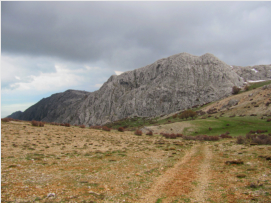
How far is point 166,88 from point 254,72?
97.3 meters

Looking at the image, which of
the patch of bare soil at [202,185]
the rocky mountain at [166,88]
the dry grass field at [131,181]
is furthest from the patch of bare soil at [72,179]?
the rocky mountain at [166,88]

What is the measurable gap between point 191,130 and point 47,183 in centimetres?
4574

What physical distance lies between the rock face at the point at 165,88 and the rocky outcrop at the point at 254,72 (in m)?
24.2

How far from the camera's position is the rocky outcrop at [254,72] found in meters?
→ 158

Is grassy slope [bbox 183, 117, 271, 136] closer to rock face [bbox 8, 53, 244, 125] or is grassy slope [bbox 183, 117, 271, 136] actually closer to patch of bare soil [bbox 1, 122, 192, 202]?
patch of bare soil [bbox 1, 122, 192, 202]

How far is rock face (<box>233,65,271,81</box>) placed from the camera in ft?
520

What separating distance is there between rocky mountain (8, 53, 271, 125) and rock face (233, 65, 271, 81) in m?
1.67

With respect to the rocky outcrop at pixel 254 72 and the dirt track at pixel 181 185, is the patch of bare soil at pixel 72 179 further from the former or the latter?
the rocky outcrop at pixel 254 72

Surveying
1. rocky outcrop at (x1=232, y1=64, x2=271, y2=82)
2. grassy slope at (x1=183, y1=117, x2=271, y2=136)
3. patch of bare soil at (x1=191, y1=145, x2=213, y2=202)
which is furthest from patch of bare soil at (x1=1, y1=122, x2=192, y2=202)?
rocky outcrop at (x1=232, y1=64, x2=271, y2=82)

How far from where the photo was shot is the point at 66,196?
916cm

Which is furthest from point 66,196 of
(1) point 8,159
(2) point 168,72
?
(2) point 168,72

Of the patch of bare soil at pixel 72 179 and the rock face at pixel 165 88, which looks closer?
the patch of bare soil at pixel 72 179

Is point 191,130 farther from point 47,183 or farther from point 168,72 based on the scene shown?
point 168,72

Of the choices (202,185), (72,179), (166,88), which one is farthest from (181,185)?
(166,88)
